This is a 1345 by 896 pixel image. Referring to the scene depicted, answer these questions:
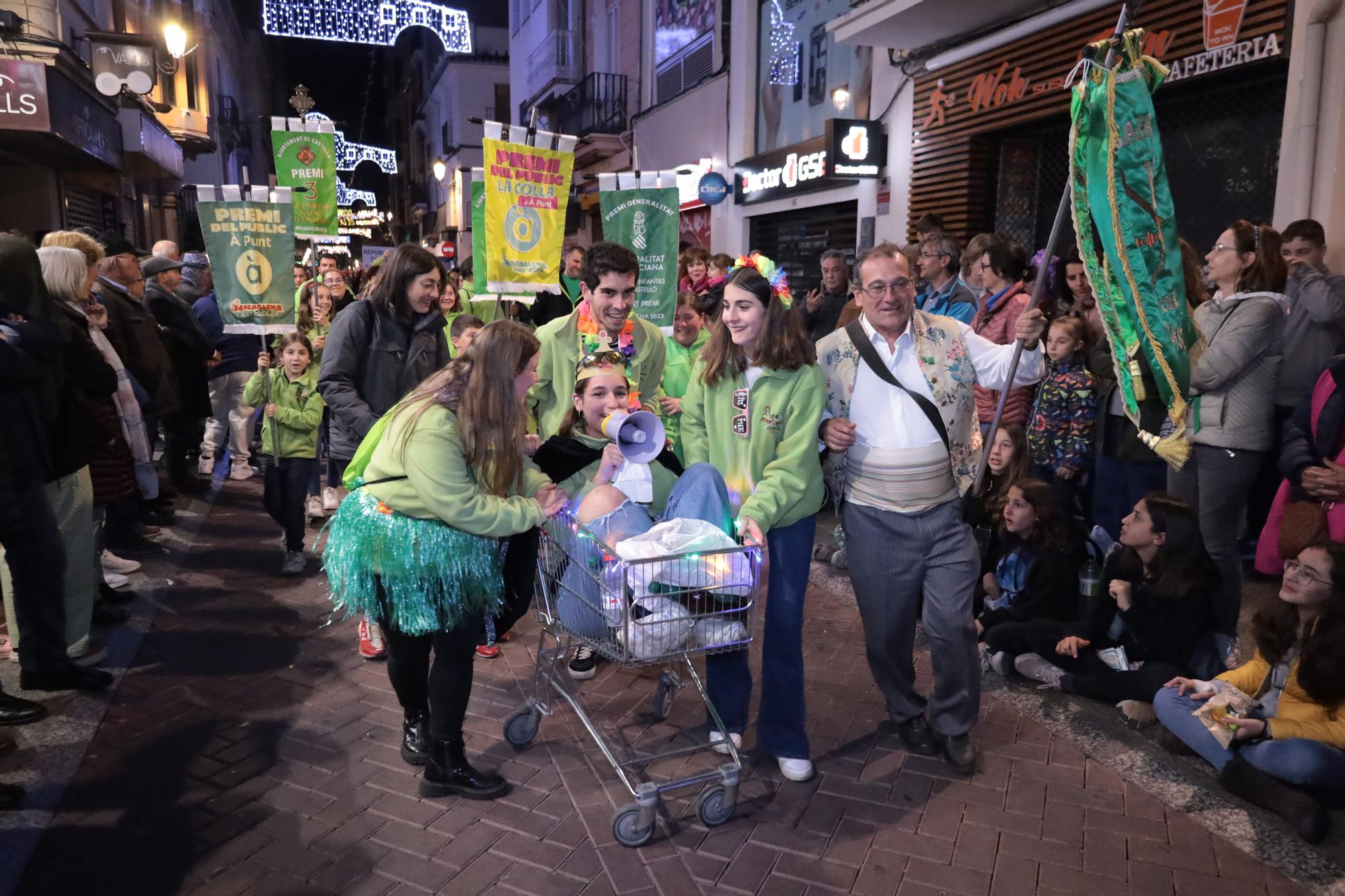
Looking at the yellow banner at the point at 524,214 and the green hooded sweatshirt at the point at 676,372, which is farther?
the yellow banner at the point at 524,214

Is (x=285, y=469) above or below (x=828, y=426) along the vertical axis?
below

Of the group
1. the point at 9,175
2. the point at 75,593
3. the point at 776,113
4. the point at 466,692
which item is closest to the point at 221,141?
the point at 9,175

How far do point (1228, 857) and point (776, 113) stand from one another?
14192 millimetres

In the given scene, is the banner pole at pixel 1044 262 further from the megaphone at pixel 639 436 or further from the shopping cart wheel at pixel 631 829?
the shopping cart wheel at pixel 631 829

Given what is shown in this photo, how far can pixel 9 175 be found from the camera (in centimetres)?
1348

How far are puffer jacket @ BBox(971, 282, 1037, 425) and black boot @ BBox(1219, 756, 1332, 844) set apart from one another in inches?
115

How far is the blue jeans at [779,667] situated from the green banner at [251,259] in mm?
4814

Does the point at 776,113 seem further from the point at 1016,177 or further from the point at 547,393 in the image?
the point at 547,393

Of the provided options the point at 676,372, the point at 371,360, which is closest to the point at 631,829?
the point at 371,360

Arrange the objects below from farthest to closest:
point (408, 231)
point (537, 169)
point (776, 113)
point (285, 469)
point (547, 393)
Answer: point (408, 231) → point (776, 113) → point (285, 469) → point (537, 169) → point (547, 393)

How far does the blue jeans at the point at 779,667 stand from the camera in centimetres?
383

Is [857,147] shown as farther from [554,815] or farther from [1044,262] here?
[554,815]

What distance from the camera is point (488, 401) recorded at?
3.37 metres

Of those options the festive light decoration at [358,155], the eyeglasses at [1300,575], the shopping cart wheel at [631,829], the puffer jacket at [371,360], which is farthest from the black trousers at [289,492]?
the festive light decoration at [358,155]
